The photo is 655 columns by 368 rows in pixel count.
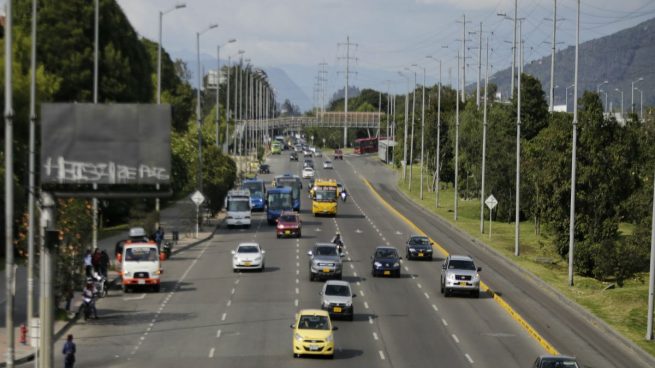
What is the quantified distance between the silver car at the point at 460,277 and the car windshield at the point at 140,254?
12.7m

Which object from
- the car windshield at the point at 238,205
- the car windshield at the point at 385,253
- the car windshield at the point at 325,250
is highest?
the car windshield at the point at 238,205

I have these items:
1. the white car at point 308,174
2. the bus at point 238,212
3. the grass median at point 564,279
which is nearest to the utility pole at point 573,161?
the grass median at point 564,279

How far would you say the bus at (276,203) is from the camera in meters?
89.4

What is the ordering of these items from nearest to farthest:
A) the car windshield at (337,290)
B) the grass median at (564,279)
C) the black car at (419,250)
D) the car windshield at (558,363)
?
the car windshield at (558,363) → the car windshield at (337,290) → the grass median at (564,279) → the black car at (419,250)

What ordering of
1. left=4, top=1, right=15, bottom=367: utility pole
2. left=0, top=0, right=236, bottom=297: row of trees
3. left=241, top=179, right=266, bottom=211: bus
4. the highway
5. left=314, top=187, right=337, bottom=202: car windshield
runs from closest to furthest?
left=4, top=1, right=15, bottom=367: utility pole, the highway, left=0, top=0, right=236, bottom=297: row of trees, left=314, top=187, right=337, bottom=202: car windshield, left=241, top=179, right=266, bottom=211: bus

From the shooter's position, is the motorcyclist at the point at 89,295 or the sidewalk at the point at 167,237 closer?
the sidewalk at the point at 167,237

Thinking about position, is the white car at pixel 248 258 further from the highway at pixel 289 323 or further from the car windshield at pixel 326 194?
the car windshield at pixel 326 194

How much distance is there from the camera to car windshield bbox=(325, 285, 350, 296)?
44.0m

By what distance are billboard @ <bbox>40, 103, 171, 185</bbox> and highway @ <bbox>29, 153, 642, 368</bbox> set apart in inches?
335

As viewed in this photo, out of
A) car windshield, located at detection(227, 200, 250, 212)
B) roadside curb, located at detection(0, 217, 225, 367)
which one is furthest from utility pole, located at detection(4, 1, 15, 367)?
car windshield, located at detection(227, 200, 250, 212)

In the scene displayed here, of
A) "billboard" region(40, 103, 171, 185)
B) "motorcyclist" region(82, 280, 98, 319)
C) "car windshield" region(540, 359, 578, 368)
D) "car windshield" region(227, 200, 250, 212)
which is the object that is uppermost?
"billboard" region(40, 103, 171, 185)

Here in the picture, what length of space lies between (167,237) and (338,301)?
35680 mm

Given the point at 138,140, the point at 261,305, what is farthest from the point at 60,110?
the point at 261,305

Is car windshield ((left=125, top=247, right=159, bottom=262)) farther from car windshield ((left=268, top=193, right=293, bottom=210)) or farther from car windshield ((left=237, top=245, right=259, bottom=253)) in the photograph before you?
car windshield ((left=268, top=193, right=293, bottom=210))
